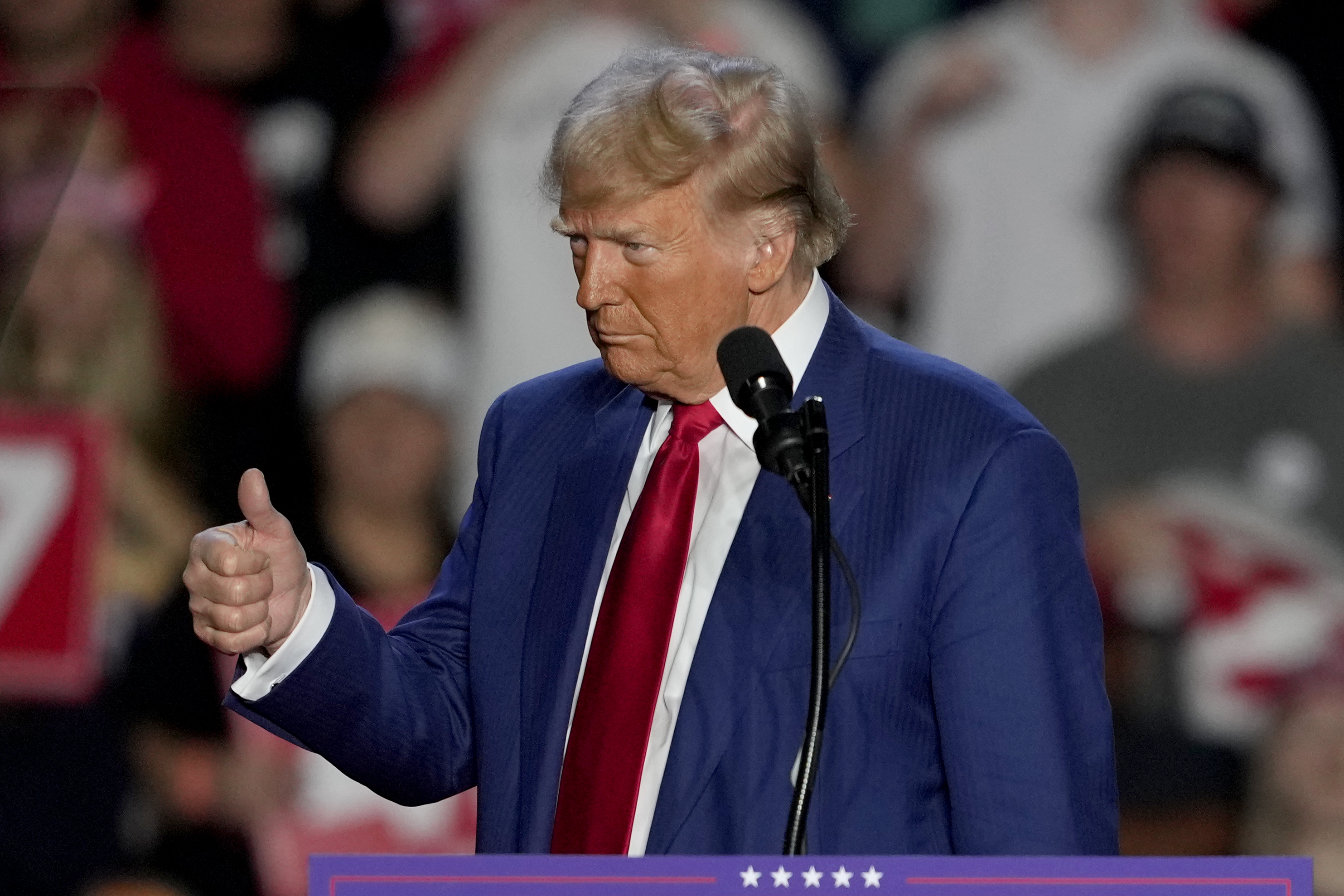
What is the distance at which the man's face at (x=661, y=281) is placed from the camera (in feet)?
4.83

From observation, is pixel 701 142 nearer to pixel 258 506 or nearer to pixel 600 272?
pixel 600 272

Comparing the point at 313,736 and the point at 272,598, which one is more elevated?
the point at 272,598

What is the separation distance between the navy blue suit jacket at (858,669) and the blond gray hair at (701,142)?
0.13 m

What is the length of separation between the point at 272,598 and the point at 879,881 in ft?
1.90

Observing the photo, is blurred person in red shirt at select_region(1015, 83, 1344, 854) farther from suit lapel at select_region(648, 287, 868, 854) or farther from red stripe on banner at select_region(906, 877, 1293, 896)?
red stripe on banner at select_region(906, 877, 1293, 896)

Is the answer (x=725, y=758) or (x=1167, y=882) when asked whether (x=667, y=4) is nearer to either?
(x=725, y=758)

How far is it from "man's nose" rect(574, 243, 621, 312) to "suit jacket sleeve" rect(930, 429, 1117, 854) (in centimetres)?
→ 35

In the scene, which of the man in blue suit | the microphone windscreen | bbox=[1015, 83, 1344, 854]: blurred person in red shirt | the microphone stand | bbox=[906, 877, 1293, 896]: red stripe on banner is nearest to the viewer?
bbox=[906, 877, 1293, 896]: red stripe on banner

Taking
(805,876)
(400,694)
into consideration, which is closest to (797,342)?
(400,694)

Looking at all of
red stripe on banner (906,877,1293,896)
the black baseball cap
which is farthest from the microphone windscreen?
the black baseball cap

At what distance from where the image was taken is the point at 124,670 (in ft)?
13.3

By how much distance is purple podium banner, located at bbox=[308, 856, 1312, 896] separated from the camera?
1.06 metres

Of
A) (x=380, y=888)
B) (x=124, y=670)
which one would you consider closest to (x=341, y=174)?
(x=124, y=670)

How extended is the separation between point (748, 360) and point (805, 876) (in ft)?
1.34
